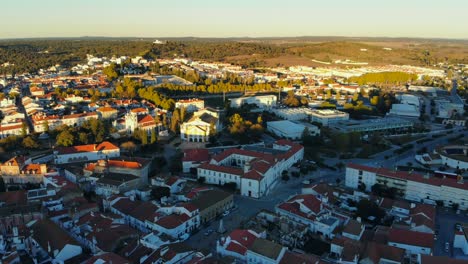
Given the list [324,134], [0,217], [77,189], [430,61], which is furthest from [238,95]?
[430,61]

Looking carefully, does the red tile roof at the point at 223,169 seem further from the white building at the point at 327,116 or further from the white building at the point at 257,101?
the white building at the point at 257,101

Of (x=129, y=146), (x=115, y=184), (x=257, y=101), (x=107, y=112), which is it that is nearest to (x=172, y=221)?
(x=115, y=184)

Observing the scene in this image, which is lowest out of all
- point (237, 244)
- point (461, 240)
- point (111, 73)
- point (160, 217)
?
point (461, 240)

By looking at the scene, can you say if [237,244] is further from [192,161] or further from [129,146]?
[129,146]

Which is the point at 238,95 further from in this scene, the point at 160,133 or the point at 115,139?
the point at 115,139

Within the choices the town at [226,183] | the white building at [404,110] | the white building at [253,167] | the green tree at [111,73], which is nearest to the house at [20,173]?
the town at [226,183]

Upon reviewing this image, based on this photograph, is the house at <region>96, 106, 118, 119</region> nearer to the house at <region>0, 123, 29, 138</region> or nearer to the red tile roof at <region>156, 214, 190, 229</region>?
the house at <region>0, 123, 29, 138</region>

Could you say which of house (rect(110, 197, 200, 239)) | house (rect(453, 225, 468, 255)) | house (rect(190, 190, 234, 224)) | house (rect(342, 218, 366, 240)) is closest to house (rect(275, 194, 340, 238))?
house (rect(342, 218, 366, 240))
